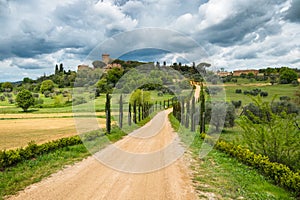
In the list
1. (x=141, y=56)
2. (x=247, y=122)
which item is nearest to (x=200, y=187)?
(x=247, y=122)

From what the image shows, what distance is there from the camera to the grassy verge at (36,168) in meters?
8.07

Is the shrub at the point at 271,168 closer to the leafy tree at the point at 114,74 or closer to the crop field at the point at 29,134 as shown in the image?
the leafy tree at the point at 114,74

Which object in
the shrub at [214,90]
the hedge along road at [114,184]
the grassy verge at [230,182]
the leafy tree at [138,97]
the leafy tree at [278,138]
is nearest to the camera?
the hedge along road at [114,184]

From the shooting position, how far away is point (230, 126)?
2819cm

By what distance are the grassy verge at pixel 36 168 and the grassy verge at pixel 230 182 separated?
5618 mm

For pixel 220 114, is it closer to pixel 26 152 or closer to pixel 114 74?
pixel 114 74

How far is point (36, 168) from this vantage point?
10.3 m

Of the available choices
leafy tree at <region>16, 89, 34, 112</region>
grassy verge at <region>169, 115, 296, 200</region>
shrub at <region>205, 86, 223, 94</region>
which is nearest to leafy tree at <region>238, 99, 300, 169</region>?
grassy verge at <region>169, 115, 296, 200</region>

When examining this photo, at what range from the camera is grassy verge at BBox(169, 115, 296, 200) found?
7.57 meters

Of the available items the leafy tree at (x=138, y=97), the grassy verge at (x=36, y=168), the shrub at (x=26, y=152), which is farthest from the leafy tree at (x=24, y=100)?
the grassy verge at (x=36, y=168)

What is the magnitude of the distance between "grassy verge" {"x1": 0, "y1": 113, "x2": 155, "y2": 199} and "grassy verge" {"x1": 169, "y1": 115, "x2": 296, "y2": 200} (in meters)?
5.62

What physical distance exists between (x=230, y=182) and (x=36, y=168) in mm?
7628

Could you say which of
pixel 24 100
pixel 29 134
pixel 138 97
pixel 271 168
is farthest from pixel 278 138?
pixel 24 100

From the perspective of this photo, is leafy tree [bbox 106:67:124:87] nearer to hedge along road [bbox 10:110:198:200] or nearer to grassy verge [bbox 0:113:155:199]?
grassy verge [bbox 0:113:155:199]
